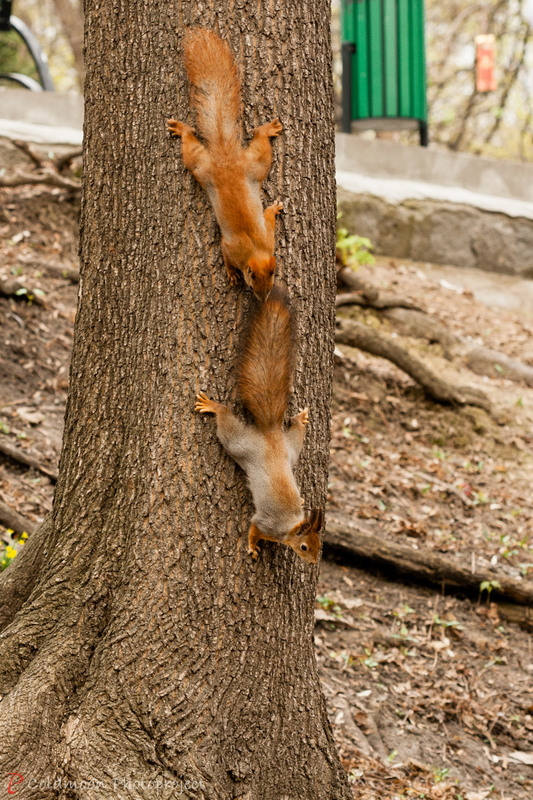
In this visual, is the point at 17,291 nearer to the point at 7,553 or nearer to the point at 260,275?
the point at 7,553

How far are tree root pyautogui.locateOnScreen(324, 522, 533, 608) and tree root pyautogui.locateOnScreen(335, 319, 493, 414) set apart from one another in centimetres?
181

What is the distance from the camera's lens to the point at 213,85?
7.32ft

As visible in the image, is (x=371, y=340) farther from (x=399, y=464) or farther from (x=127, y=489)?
(x=127, y=489)

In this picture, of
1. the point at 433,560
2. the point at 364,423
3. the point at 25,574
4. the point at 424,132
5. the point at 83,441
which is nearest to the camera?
the point at 83,441

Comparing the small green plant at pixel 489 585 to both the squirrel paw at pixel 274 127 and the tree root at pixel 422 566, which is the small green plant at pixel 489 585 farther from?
the squirrel paw at pixel 274 127

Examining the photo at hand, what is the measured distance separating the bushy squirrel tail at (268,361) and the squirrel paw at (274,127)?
489 millimetres

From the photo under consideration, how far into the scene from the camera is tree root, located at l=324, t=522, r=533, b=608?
14.7 ft

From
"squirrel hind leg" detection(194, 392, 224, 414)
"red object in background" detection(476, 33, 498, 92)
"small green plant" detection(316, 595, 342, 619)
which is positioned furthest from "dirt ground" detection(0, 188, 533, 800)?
"red object in background" detection(476, 33, 498, 92)

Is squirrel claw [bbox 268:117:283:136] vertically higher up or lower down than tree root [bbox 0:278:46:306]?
higher up

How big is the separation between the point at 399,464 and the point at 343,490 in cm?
63

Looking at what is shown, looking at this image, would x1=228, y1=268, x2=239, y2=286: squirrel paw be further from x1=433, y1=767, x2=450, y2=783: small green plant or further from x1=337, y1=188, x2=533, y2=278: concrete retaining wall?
x1=337, y1=188, x2=533, y2=278: concrete retaining wall

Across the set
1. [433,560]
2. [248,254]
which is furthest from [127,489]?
[433,560]

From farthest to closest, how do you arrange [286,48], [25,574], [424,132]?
1. [424,132]
2. [25,574]
3. [286,48]

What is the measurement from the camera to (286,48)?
2346 millimetres
